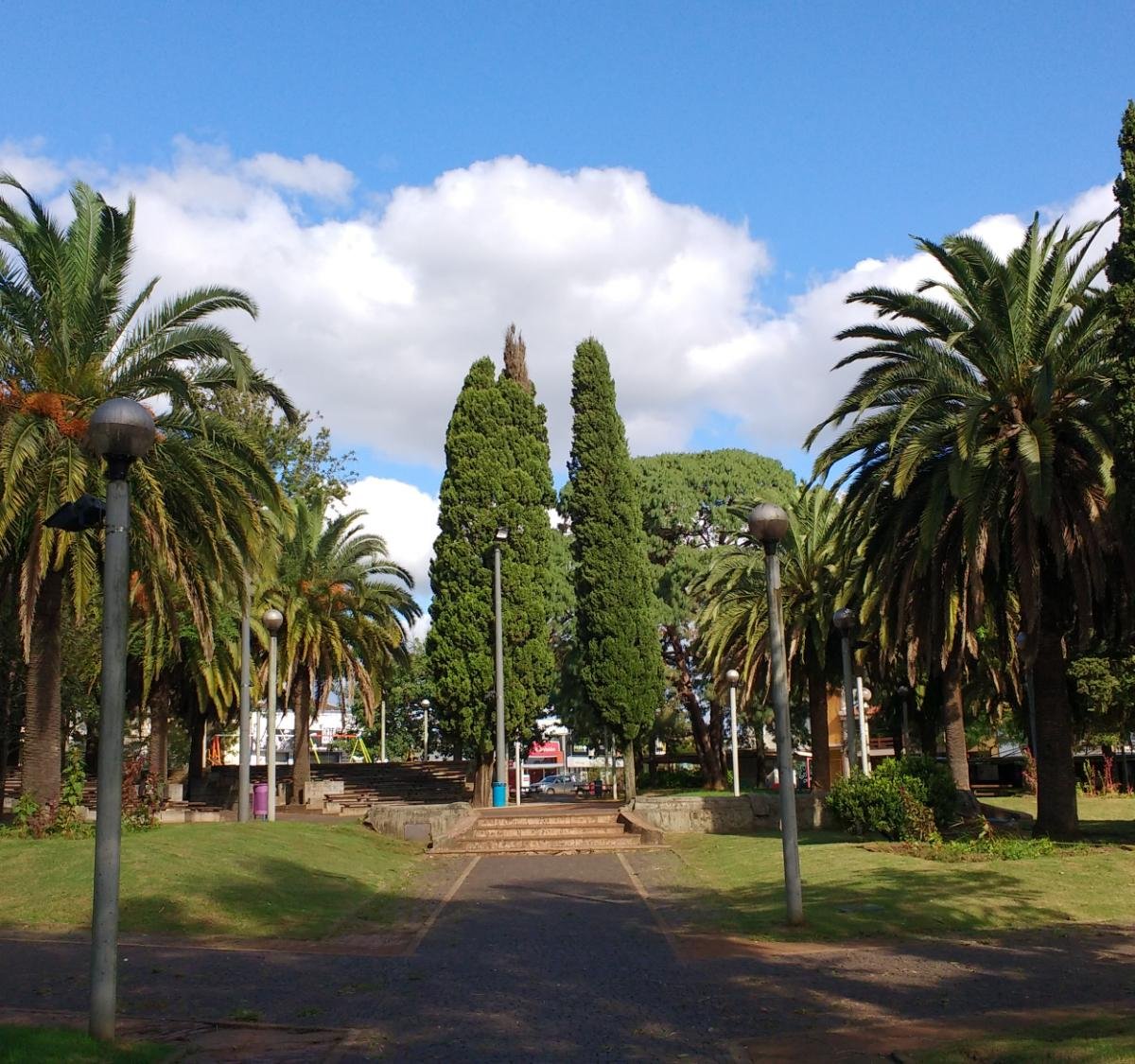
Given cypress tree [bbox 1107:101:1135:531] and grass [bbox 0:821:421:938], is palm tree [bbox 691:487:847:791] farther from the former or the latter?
grass [bbox 0:821:421:938]

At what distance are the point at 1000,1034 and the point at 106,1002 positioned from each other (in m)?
5.44

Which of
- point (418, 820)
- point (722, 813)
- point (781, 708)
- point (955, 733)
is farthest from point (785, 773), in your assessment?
point (955, 733)

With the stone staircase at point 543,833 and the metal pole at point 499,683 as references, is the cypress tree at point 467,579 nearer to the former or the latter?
the metal pole at point 499,683

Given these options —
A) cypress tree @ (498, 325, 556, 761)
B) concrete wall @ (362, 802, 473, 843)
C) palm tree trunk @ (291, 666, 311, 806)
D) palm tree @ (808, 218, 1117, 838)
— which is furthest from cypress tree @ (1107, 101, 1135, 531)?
palm tree trunk @ (291, 666, 311, 806)

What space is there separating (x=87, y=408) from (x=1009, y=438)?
14.3 m

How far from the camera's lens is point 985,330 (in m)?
18.1

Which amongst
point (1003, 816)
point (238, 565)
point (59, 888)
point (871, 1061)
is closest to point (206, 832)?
point (238, 565)

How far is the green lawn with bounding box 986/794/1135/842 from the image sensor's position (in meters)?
19.6

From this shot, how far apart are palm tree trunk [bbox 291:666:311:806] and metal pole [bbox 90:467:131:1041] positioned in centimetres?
3117

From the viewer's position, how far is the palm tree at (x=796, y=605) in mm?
29234

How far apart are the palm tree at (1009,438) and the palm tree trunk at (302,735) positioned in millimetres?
24142

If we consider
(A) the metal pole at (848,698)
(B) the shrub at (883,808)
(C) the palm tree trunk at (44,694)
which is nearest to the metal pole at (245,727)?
(C) the palm tree trunk at (44,694)

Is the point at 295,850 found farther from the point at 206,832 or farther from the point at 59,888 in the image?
the point at 59,888

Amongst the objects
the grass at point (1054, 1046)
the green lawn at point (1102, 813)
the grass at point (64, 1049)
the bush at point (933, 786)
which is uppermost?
the bush at point (933, 786)
